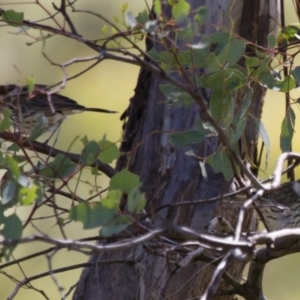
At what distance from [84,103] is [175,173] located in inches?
137

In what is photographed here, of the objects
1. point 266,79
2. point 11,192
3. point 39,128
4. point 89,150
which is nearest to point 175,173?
point 266,79

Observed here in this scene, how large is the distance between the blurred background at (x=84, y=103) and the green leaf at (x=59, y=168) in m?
3.51

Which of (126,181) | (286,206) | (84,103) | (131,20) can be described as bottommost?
(126,181)

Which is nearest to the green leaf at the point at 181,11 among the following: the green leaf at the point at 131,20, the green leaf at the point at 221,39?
the green leaf at the point at 131,20

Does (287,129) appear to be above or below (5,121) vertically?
Result: above

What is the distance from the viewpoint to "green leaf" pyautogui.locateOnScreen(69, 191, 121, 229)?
175 centimetres

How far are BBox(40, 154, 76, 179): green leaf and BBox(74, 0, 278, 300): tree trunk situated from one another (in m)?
0.84

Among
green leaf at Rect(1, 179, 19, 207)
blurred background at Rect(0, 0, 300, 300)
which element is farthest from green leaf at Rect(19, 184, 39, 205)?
blurred background at Rect(0, 0, 300, 300)

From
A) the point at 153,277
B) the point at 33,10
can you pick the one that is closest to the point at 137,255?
the point at 153,277

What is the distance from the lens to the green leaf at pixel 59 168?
2047 millimetres

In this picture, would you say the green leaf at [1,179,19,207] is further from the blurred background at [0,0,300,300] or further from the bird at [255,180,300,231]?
the blurred background at [0,0,300,300]

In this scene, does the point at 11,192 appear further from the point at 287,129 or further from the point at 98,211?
the point at 287,129

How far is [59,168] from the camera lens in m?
2.08

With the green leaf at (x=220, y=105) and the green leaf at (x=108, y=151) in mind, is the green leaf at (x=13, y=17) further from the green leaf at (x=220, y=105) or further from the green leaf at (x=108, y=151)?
the green leaf at (x=220, y=105)
